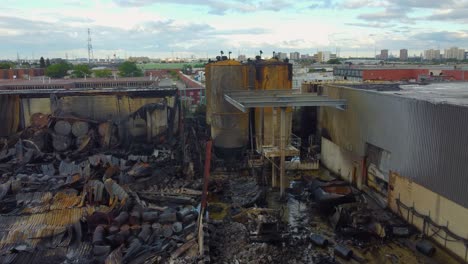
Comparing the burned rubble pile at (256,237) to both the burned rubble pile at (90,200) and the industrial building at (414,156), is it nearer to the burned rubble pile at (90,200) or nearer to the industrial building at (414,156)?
the burned rubble pile at (90,200)

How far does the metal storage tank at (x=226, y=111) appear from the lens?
2273 cm

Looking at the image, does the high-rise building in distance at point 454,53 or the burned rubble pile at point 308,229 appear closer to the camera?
the burned rubble pile at point 308,229

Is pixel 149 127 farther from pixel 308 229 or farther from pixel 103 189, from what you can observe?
pixel 308 229

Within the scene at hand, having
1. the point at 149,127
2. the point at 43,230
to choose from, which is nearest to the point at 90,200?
the point at 43,230

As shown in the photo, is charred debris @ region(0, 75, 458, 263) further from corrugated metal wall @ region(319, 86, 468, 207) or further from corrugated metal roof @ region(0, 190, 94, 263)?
corrugated metal wall @ region(319, 86, 468, 207)

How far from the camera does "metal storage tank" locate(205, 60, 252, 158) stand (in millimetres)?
22734

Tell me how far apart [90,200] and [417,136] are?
12.2 metres

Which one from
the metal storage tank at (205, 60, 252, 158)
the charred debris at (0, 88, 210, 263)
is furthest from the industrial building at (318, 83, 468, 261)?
the charred debris at (0, 88, 210, 263)

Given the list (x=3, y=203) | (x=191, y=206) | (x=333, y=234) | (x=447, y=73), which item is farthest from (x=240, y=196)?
(x=447, y=73)

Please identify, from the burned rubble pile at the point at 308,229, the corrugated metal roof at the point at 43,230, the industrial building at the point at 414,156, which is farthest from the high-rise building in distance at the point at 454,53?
the corrugated metal roof at the point at 43,230

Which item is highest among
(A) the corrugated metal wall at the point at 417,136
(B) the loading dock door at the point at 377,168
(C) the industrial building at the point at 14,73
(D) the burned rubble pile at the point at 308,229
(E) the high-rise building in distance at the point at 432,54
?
(E) the high-rise building in distance at the point at 432,54

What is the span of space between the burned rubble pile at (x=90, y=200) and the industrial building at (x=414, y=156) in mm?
7426

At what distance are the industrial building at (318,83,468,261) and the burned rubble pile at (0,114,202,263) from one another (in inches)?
292

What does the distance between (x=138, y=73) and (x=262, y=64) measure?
2753 inches
